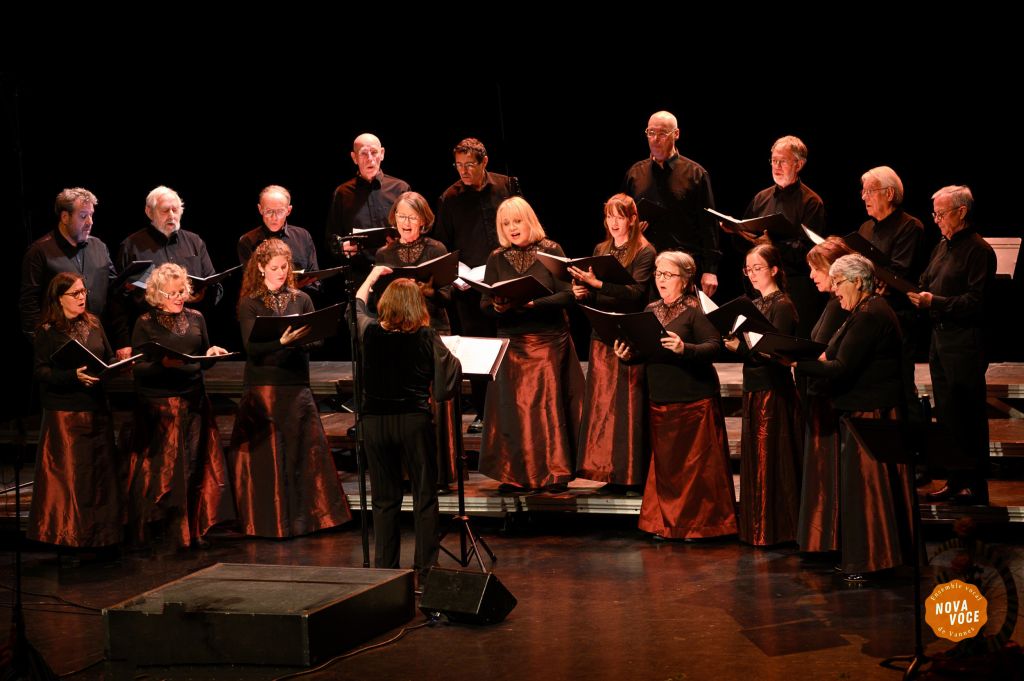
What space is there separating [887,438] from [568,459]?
8.32ft

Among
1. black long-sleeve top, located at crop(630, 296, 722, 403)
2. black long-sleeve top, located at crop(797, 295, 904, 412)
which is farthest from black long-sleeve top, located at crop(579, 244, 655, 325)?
black long-sleeve top, located at crop(797, 295, 904, 412)

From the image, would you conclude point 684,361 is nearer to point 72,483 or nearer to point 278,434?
point 278,434

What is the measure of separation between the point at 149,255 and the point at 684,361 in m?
3.23

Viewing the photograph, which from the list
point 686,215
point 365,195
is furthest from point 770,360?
point 365,195

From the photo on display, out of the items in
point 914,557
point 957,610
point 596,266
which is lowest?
point 957,610

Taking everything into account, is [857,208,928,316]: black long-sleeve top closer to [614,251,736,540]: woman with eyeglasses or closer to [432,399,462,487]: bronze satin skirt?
[614,251,736,540]: woman with eyeglasses

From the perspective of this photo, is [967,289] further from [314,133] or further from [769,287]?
[314,133]

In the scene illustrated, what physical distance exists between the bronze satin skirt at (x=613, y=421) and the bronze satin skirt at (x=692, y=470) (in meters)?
0.15

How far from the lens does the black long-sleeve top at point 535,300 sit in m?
6.68

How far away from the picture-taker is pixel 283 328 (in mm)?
6375

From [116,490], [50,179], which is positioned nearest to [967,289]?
[116,490]

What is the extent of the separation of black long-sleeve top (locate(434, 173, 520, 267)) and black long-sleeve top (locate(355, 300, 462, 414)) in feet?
6.08

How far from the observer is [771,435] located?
6.31 m

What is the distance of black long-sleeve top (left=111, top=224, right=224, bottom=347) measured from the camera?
745 centimetres
